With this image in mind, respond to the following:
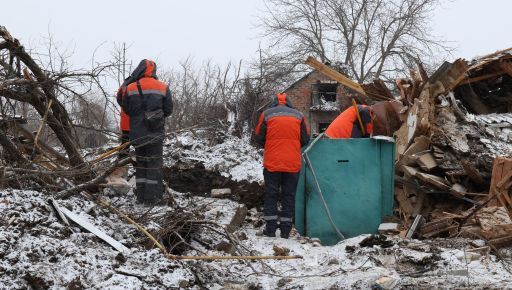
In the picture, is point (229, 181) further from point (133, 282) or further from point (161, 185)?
point (133, 282)

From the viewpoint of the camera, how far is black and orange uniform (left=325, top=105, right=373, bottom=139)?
7.18 m

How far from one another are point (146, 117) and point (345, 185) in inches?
94.2

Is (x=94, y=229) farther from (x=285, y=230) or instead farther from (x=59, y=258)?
(x=285, y=230)

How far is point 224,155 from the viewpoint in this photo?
12.5 metres

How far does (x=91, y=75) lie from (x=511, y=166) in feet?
14.6

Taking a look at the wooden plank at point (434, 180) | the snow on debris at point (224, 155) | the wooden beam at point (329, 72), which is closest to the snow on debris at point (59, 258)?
the wooden plank at point (434, 180)

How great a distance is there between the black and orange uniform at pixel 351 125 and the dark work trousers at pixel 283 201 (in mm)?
1017

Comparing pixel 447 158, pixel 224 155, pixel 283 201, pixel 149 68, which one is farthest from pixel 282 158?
pixel 224 155

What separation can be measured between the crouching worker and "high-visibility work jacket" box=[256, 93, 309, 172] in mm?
1191

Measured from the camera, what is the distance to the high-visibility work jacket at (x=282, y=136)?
6352 millimetres

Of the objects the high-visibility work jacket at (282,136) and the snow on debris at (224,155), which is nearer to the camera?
the high-visibility work jacket at (282,136)

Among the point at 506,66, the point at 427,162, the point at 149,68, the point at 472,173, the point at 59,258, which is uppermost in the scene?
the point at 506,66

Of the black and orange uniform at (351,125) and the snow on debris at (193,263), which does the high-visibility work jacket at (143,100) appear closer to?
the snow on debris at (193,263)

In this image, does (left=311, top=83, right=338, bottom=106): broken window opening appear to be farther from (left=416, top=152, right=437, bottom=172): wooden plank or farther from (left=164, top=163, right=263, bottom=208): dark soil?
(left=416, top=152, right=437, bottom=172): wooden plank
